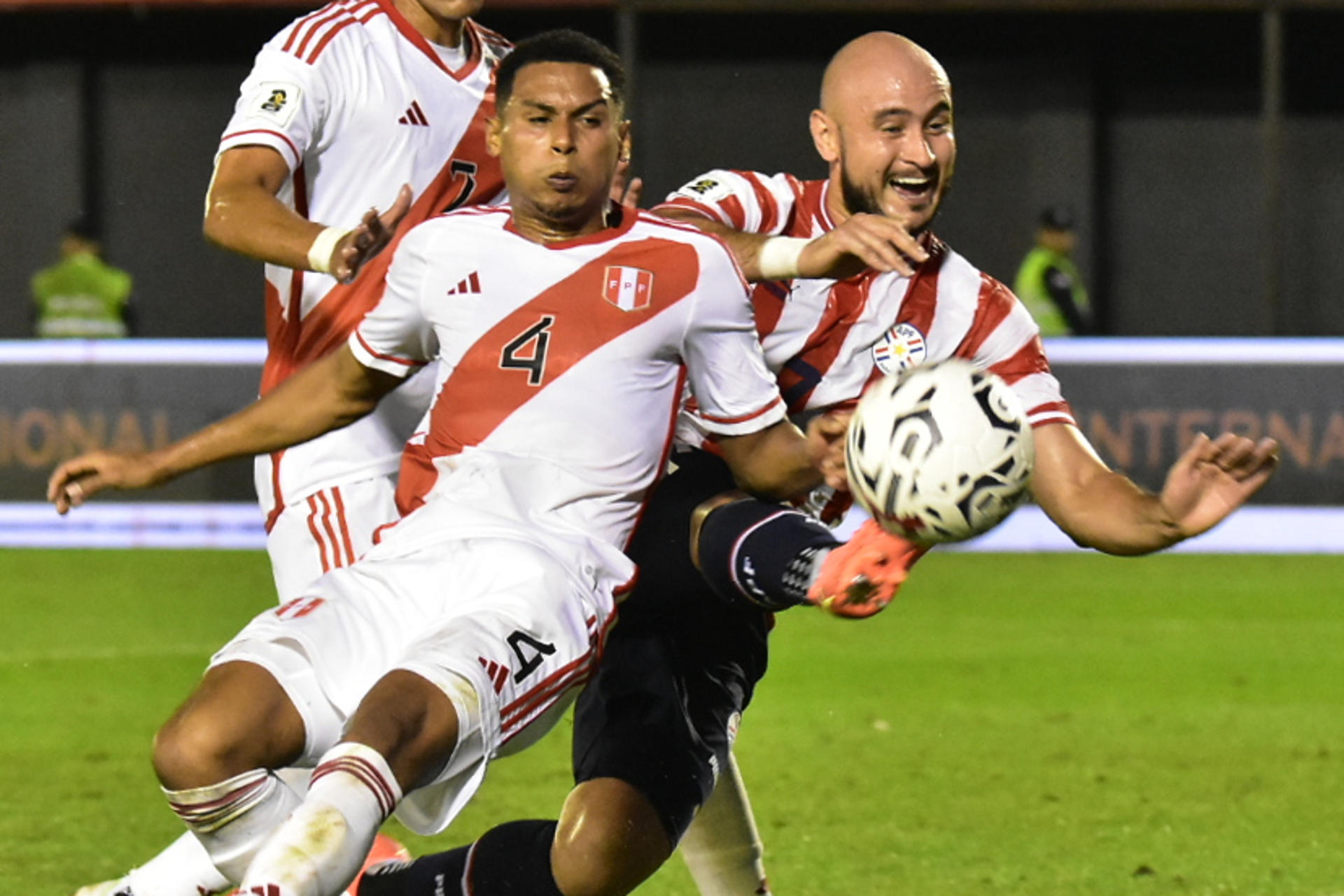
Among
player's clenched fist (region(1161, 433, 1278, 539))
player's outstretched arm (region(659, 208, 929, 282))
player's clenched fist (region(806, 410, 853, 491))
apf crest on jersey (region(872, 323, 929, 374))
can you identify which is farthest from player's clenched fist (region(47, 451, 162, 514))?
player's clenched fist (region(1161, 433, 1278, 539))

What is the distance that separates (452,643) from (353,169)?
1.68 m

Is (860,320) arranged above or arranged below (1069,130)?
above

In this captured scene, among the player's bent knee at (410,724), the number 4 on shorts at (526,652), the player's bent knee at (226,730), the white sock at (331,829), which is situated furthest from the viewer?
the number 4 on shorts at (526,652)

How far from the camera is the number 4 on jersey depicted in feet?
13.7

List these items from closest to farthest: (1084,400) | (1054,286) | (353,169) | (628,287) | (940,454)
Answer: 1. (940,454)
2. (628,287)
3. (353,169)
4. (1084,400)
5. (1054,286)

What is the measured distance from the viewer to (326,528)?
4.97 m

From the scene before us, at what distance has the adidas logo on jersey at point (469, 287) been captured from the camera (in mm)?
4238

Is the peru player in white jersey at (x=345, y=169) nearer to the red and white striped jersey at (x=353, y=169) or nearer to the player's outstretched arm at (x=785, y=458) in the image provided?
the red and white striped jersey at (x=353, y=169)

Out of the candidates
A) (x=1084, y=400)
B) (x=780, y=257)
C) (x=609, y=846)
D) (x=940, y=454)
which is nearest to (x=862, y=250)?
(x=780, y=257)

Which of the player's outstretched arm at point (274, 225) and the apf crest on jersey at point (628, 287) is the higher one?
the player's outstretched arm at point (274, 225)

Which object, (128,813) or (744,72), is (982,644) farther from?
(744,72)

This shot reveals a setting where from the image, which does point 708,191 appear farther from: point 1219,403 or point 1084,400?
point 1219,403

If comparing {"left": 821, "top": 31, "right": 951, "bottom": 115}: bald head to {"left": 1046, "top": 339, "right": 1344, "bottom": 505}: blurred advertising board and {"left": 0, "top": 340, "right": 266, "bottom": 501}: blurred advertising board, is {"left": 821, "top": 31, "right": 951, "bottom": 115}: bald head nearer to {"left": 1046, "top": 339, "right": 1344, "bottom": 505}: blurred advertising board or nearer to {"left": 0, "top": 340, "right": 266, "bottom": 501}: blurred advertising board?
{"left": 1046, "top": 339, "right": 1344, "bottom": 505}: blurred advertising board

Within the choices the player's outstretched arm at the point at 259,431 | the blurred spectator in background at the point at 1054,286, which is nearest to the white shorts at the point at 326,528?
the player's outstretched arm at the point at 259,431
